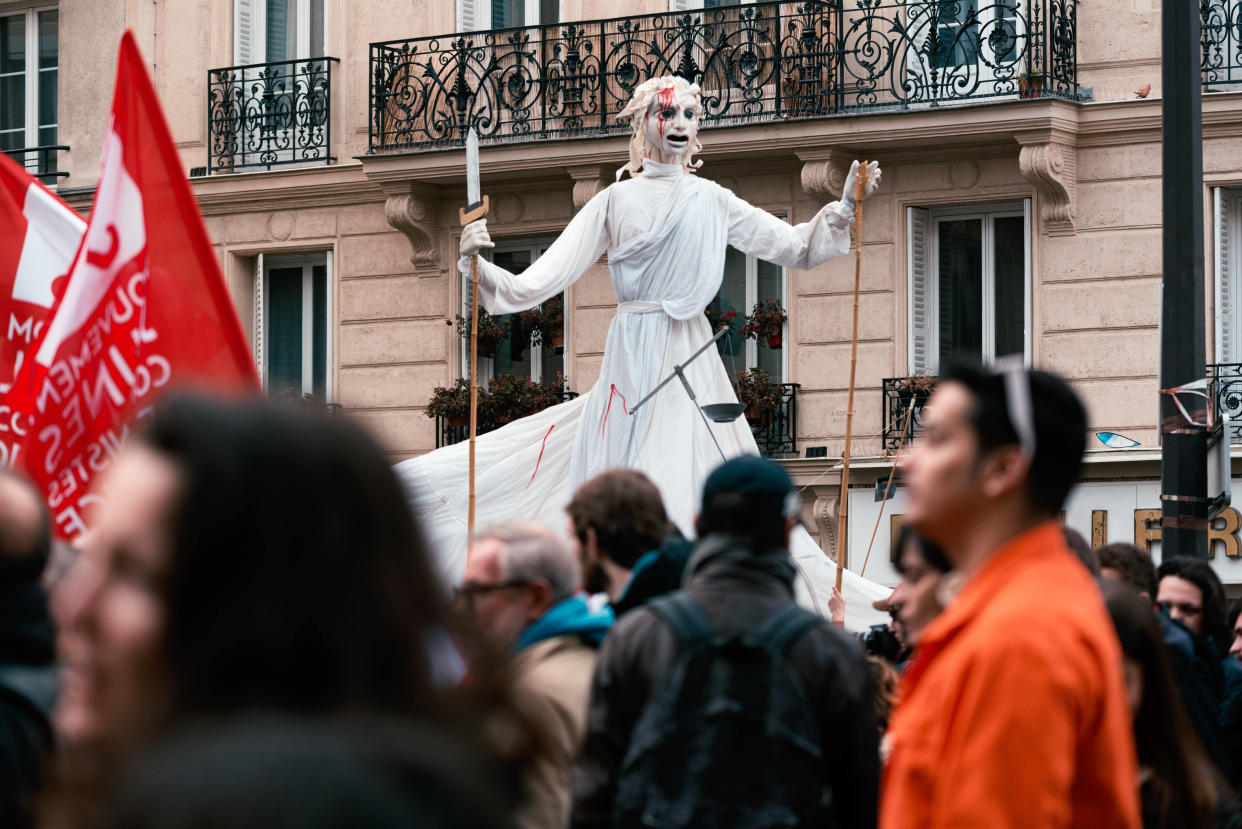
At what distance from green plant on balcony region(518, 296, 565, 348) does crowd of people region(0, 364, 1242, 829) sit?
14.5 metres

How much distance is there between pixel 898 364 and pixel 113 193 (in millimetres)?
13824

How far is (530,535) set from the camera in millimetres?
4387

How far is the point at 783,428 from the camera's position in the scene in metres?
19.6

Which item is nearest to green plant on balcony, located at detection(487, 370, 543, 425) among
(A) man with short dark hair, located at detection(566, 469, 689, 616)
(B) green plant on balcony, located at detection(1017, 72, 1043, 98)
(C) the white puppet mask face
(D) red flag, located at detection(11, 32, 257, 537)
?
(B) green plant on balcony, located at detection(1017, 72, 1043, 98)

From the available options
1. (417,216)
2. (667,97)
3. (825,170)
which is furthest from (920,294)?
(667,97)

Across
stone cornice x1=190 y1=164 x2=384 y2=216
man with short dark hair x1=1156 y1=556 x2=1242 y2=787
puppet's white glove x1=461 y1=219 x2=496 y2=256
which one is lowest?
man with short dark hair x1=1156 y1=556 x2=1242 y2=787

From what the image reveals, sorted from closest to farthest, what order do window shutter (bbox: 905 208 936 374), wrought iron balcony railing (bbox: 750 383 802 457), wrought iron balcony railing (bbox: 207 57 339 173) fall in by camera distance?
1. window shutter (bbox: 905 208 936 374)
2. wrought iron balcony railing (bbox: 750 383 802 457)
3. wrought iron balcony railing (bbox: 207 57 339 173)

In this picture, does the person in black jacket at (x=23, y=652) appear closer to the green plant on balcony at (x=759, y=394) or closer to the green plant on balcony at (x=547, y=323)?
the green plant on balcony at (x=759, y=394)

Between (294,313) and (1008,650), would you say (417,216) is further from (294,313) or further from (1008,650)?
(1008,650)

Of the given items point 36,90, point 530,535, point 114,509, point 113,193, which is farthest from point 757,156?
point 114,509

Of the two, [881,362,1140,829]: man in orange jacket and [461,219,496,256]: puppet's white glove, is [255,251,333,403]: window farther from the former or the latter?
[881,362,1140,829]: man in orange jacket

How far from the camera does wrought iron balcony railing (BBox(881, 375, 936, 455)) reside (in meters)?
18.8

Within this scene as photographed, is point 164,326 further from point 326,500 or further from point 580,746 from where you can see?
point 326,500

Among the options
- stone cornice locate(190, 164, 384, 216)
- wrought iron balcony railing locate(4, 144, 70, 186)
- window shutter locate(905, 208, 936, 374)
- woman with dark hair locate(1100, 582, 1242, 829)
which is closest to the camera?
woman with dark hair locate(1100, 582, 1242, 829)
